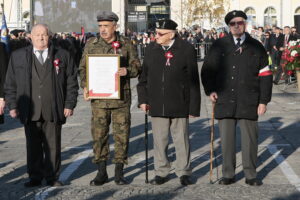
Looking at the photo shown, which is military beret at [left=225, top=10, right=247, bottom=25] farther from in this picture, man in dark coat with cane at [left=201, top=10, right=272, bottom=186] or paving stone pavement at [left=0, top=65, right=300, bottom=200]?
paving stone pavement at [left=0, top=65, right=300, bottom=200]

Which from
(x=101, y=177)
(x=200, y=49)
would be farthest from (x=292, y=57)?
(x=200, y=49)

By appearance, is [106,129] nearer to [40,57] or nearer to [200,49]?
[40,57]

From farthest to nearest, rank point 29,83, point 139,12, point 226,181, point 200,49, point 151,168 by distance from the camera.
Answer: point 139,12, point 200,49, point 151,168, point 226,181, point 29,83

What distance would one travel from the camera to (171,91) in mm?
8453

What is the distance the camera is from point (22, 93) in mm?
8312

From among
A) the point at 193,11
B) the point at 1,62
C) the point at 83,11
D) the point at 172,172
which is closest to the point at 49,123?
the point at 1,62

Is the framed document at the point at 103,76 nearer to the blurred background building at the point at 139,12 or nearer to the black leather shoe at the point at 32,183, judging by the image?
the black leather shoe at the point at 32,183

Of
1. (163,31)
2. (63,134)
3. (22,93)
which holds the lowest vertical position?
(63,134)

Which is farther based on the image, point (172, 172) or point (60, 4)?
point (60, 4)

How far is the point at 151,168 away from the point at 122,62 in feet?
5.46

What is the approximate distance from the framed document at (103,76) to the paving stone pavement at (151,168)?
0.99m

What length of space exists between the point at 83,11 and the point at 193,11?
1173 inches

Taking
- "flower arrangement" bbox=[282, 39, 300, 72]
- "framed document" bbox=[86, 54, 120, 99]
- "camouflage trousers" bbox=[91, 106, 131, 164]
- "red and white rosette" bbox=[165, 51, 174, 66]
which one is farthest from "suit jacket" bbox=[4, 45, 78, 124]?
"flower arrangement" bbox=[282, 39, 300, 72]

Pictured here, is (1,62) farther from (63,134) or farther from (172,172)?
(63,134)
